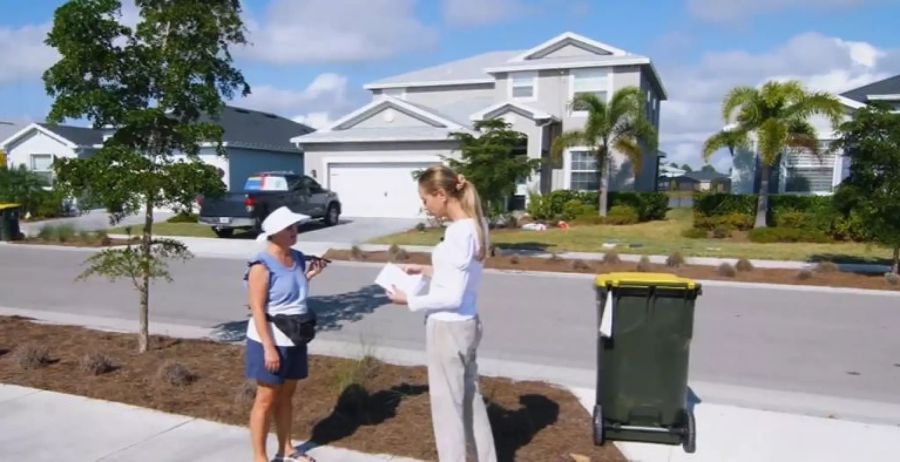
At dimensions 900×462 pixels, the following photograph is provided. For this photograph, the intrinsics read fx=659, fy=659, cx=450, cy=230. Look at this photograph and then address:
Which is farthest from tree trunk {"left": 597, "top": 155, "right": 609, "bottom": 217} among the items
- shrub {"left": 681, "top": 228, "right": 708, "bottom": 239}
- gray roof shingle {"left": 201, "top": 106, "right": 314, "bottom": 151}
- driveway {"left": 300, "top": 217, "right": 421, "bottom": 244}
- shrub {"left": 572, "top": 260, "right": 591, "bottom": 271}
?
gray roof shingle {"left": 201, "top": 106, "right": 314, "bottom": 151}

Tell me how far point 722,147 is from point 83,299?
1725cm

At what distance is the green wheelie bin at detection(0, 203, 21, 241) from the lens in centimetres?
1734

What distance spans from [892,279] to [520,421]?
31.7ft

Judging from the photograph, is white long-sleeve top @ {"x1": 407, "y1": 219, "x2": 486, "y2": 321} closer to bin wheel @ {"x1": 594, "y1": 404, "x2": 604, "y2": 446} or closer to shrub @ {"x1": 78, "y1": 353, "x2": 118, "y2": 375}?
bin wheel @ {"x1": 594, "y1": 404, "x2": 604, "y2": 446}

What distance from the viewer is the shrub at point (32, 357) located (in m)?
5.59

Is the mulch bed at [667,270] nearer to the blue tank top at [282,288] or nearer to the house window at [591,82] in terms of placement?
the blue tank top at [282,288]

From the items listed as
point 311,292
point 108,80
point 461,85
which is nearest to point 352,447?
point 108,80

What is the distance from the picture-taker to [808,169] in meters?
20.6

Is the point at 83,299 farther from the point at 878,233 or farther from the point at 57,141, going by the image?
the point at 57,141

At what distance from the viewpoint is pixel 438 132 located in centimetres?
2323

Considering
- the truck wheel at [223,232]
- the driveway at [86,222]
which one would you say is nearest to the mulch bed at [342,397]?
the truck wheel at [223,232]

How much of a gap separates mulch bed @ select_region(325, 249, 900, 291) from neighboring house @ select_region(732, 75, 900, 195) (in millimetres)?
9535

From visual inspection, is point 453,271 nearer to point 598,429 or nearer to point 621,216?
point 598,429

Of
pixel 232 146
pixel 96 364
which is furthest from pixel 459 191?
pixel 232 146
